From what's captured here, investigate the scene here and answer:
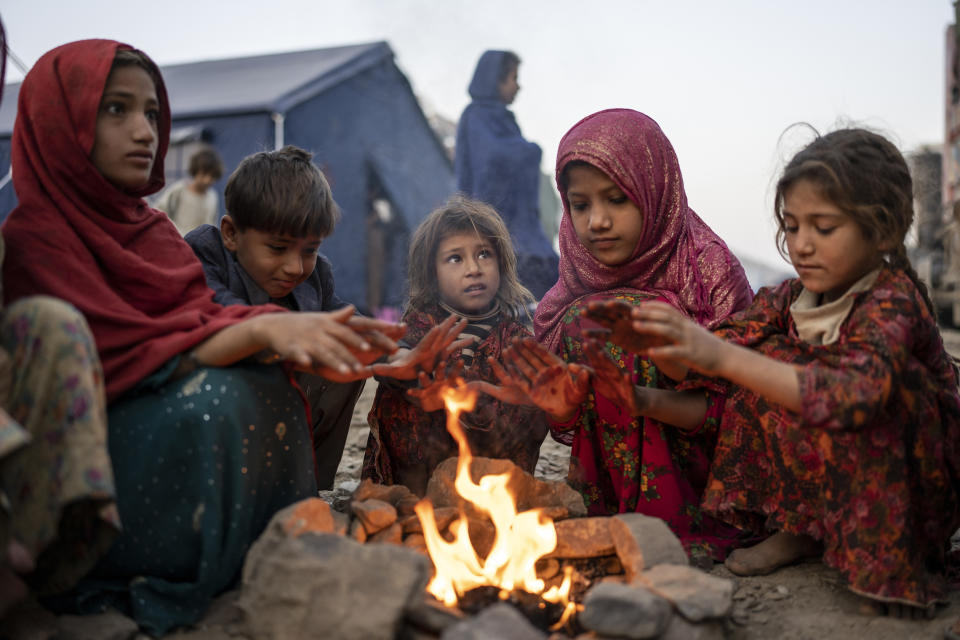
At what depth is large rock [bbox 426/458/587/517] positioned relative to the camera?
8.22ft

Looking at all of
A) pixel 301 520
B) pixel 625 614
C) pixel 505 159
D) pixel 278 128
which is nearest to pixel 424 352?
pixel 301 520

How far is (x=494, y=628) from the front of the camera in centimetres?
156

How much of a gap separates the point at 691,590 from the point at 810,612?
0.59 m

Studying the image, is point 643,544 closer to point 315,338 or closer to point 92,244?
point 315,338

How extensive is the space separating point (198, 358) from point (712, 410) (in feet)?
5.81

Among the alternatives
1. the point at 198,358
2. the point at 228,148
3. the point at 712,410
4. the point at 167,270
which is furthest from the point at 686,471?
the point at 228,148

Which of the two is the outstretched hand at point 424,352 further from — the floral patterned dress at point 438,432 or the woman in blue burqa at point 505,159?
the woman in blue burqa at point 505,159

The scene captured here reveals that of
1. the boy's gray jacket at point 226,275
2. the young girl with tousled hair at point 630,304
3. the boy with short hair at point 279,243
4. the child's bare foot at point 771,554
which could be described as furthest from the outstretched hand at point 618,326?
the boy's gray jacket at point 226,275

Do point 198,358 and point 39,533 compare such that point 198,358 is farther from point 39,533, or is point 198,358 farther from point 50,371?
point 39,533

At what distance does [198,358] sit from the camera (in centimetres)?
205

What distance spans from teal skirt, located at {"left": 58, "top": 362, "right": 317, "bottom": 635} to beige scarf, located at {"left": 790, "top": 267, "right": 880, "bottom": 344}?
1801mm

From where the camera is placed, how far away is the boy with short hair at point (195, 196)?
23.8ft

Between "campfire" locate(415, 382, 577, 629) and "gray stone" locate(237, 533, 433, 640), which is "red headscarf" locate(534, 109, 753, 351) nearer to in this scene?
"campfire" locate(415, 382, 577, 629)

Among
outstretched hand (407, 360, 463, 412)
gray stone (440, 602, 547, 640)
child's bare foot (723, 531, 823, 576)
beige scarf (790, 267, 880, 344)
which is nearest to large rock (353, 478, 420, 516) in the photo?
outstretched hand (407, 360, 463, 412)
